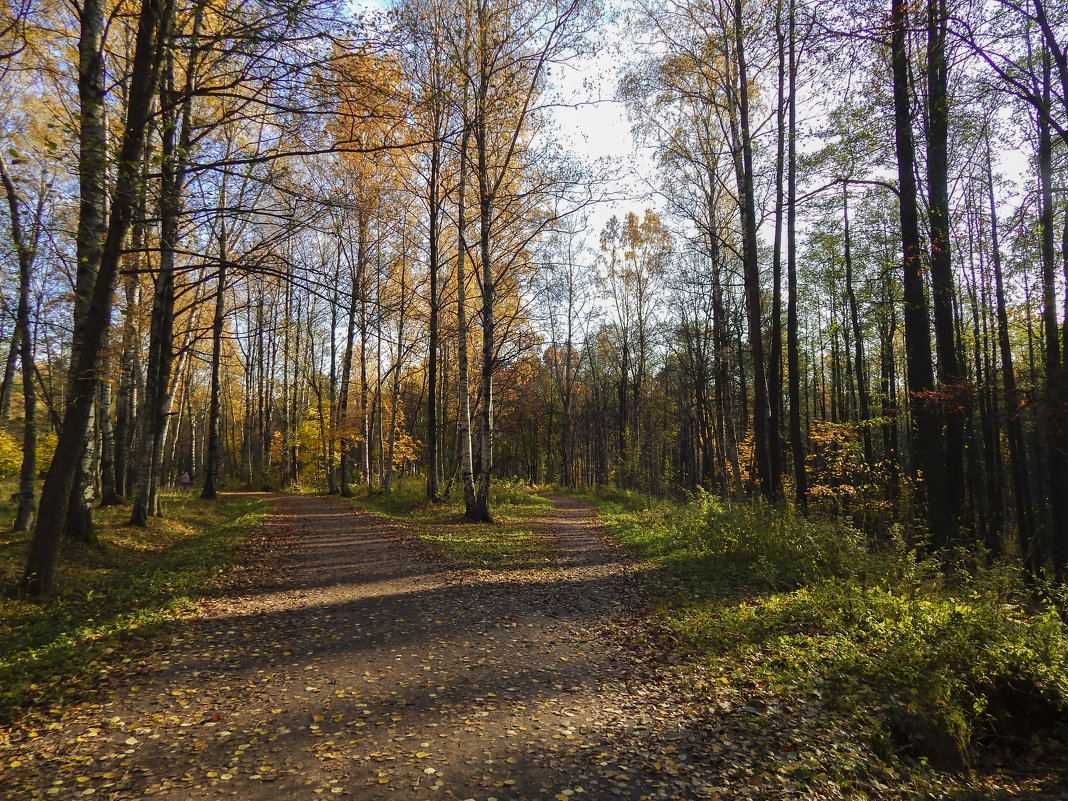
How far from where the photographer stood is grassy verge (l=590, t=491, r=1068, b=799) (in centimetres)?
367

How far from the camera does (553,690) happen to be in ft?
15.2

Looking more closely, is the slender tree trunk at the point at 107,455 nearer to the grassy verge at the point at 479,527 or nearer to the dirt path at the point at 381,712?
the grassy verge at the point at 479,527

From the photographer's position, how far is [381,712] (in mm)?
4133

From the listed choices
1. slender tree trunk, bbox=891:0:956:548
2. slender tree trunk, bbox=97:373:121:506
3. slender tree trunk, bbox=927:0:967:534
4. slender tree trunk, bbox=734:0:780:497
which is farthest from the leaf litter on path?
slender tree trunk, bbox=97:373:121:506

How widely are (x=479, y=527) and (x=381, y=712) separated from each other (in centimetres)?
1000

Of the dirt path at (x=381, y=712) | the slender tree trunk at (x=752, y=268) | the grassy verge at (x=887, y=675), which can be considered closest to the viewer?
the dirt path at (x=381, y=712)

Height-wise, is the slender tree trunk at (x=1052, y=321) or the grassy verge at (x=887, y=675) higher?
the slender tree trunk at (x=1052, y=321)

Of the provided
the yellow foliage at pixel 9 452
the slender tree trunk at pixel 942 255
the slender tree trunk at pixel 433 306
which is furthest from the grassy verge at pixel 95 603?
the yellow foliage at pixel 9 452

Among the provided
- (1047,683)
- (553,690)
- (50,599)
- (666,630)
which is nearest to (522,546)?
(666,630)

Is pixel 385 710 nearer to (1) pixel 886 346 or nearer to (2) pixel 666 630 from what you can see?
(2) pixel 666 630

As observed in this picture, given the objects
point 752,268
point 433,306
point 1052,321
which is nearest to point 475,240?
point 433,306

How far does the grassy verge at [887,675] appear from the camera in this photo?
367 cm

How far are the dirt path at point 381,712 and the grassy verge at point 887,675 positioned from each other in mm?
738

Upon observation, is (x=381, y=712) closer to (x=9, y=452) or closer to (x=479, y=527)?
(x=479, y=527)
